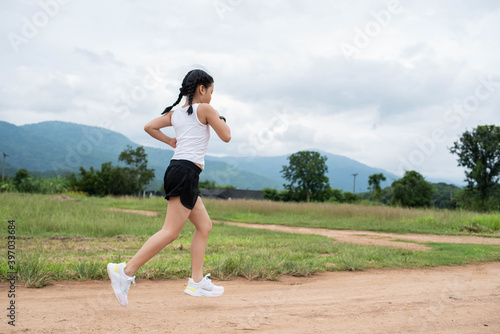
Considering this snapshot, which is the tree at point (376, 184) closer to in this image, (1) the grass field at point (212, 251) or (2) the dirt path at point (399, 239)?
(1) the grass field at point (212, 251)

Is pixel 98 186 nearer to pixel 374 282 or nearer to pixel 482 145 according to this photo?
pixel 482 145

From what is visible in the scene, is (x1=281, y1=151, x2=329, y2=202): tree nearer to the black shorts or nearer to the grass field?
the grass field

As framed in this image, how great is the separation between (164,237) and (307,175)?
56081 mm

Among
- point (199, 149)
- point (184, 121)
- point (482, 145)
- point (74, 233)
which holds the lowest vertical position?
point (74, 233)

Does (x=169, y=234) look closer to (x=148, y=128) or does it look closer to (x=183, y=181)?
(x=183, y=181)

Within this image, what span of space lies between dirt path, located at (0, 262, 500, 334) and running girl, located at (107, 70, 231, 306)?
295 mm

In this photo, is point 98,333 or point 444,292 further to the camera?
point 444,292

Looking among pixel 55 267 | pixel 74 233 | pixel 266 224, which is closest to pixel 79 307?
pixel 55 267

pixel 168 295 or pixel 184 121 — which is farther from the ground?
pixel 184 121

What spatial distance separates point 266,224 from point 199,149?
15.3 metres

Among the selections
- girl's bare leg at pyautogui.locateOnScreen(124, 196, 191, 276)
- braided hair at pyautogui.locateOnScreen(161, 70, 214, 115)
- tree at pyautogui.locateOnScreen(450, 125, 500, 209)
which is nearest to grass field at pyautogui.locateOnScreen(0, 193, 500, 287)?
girl's bare leg at pyautogui.locateOnScreen(124, 196, 191, 276)

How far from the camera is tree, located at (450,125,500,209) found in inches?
1697

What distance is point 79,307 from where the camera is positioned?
11.9 feet

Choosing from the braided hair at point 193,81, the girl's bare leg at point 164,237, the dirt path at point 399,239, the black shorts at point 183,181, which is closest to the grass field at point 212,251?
the dirt path at point 399,239
